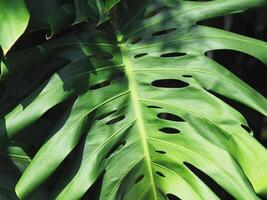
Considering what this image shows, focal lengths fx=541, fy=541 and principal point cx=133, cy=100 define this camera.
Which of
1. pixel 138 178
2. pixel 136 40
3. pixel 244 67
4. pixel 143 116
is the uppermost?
pixel 244 67

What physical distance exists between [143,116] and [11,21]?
0.35 metres

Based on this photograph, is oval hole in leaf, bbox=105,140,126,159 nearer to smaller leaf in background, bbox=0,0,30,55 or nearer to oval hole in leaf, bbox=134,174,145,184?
oval hole in leaf, bbox=134,174,145,184

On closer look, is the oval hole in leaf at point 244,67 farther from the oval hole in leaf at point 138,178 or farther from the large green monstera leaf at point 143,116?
the oval hole in leaf at point 138,178

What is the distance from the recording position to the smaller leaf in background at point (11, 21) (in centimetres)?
100

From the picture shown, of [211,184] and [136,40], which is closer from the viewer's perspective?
[136,40]

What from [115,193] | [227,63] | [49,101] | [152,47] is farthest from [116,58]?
[227,63]

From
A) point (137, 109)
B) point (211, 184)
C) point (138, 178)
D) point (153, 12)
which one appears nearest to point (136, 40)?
point (153, 12)

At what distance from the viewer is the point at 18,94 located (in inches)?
51.3

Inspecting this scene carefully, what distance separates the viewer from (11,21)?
101 cm

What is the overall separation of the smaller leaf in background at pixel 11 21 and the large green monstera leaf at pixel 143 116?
6.6 inches

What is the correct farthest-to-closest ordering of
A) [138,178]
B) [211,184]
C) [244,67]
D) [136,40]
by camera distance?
1. [244,67]
2. [211,184]
3. [136,40]
4. [138,178]

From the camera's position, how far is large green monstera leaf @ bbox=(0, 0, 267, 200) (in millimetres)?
1090

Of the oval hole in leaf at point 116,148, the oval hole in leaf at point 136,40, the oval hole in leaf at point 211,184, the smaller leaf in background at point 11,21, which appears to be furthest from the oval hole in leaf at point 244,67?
the smaller leaf in background at point 11,21

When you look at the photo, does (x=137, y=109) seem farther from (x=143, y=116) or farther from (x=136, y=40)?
(x=136, y=40)
